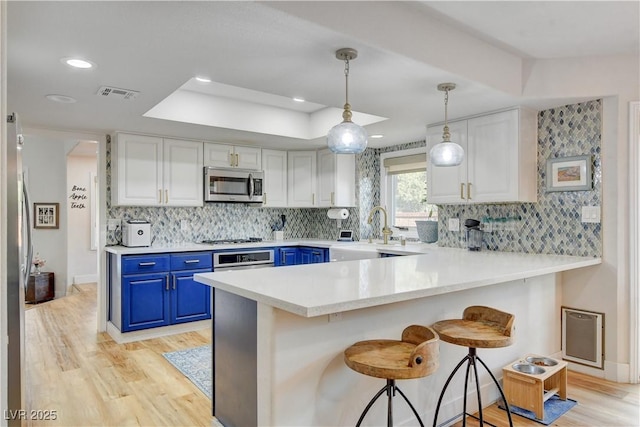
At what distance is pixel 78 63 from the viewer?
2.33 m

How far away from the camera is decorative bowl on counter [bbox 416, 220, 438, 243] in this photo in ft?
14.2

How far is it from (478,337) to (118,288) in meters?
3.34

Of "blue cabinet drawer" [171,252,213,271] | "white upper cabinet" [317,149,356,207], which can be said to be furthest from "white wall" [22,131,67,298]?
"white upper cabinet" [317,149,356,207]

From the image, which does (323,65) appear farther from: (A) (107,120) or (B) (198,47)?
(A) (107,120)

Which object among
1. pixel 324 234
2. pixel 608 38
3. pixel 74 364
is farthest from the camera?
pixel 324 234

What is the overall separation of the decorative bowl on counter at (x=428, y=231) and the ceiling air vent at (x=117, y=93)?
9.78 ft

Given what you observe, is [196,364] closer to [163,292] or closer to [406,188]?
[163,292]

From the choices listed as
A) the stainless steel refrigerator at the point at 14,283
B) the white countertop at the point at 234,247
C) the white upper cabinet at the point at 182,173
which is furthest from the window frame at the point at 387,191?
the stainless steel refrigerator at the point at 14,283

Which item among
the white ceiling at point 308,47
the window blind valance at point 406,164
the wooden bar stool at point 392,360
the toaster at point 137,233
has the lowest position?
the wooden bar stool at point 392,360

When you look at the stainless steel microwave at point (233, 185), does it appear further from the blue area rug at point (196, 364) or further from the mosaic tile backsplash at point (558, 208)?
the mosaic tile backsplash at point (558, 208)

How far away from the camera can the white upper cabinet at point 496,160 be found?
3293 millimetres

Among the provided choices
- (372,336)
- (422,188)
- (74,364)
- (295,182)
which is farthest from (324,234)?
(372,336)

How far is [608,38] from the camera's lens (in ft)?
8.94

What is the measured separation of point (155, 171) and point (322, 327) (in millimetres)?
3127
